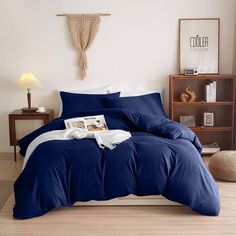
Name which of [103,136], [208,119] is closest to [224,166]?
[208,119]

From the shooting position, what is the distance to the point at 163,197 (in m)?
3.60

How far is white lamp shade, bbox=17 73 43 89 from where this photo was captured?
202 inches

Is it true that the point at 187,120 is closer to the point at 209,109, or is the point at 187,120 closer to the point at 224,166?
the point at 209,109

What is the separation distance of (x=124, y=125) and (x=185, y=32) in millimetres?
1818

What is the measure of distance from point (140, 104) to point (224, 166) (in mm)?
1304

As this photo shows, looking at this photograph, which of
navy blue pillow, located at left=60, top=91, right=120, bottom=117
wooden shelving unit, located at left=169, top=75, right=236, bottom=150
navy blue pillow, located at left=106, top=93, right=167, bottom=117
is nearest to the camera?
navy blue pillow, located at left=106, top=93, right=167, bottom=117

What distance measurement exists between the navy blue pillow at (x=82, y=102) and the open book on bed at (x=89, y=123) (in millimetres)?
746

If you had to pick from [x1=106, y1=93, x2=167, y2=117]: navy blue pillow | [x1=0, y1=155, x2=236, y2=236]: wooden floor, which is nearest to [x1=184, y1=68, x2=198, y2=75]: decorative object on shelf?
[x1=106, y1=93, x2=167, y2=117]: navy blue pillow

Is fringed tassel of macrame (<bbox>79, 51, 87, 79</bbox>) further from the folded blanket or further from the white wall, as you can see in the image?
the folded blanket

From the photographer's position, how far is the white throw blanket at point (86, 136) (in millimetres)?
3603

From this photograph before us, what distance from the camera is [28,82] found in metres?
5.15

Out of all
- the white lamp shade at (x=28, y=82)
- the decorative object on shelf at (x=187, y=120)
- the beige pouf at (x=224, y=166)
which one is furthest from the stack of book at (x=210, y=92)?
the white lamp shade at (x=28, y=82)

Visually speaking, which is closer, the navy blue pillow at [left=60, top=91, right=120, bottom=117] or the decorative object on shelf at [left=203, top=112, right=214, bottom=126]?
the navy blue pillow at [left=60, top=91, right=120, bottom=117]

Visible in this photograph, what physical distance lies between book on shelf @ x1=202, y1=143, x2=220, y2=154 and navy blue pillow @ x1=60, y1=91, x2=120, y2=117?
134cm
